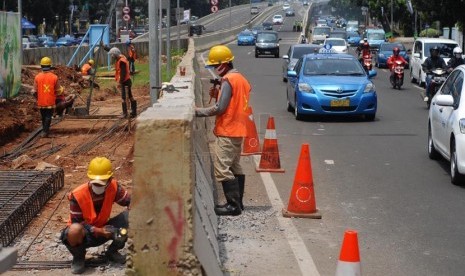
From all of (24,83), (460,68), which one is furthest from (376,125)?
(24,83)

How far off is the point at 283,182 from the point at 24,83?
16398 mm

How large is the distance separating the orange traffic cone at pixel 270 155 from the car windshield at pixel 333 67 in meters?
7.97

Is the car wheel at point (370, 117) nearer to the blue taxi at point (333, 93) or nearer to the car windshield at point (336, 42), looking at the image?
the blue taxi at point (333, 93)

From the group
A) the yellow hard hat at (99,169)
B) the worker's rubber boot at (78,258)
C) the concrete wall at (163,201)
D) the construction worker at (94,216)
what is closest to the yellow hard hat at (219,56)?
the construction worker at (94,216)

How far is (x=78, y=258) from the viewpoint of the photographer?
7.69m

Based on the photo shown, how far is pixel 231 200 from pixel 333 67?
11634 mm

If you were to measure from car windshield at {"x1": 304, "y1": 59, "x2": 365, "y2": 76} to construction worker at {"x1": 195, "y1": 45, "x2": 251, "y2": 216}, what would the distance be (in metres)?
11.1

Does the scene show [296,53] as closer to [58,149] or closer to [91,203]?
[58,149]

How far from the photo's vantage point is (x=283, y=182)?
12406 millimetres

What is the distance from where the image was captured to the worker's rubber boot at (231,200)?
395 inches

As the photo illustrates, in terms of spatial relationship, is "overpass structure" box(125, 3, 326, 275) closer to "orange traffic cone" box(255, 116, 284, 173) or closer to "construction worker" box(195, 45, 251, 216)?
"construction worker" box(195, 45, 251, 216)

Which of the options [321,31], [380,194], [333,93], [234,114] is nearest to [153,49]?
[234,114]

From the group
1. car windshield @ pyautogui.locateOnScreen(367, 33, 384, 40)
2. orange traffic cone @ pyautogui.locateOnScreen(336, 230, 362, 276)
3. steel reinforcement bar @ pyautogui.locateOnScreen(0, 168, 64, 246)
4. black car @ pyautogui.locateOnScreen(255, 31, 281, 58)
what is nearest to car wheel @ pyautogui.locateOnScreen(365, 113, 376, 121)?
steel reinforcement bar @ pyautogui.locateOnScreen(0, 168, 64, 246)

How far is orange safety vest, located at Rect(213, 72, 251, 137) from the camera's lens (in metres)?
9.98
